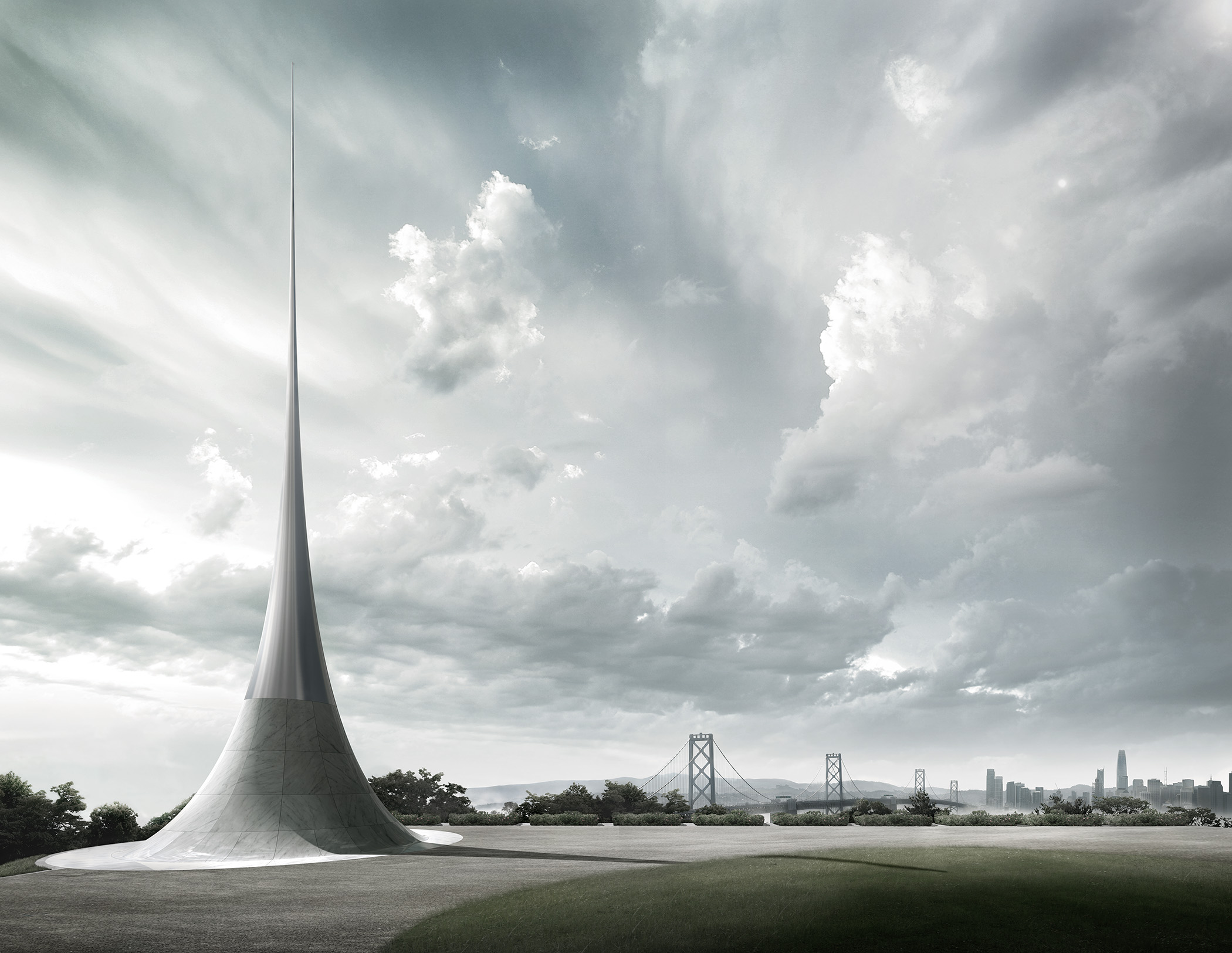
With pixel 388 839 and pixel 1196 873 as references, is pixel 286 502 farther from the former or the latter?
pixel 1196 873

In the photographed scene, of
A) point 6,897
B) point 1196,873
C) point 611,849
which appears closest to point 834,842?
point 611,849

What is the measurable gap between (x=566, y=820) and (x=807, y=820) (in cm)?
1075

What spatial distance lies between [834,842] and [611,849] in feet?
21.4

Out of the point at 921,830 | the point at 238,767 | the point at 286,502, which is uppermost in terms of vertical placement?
the point at 286,502

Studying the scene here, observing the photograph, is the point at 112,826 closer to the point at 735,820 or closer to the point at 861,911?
the point at 735,820

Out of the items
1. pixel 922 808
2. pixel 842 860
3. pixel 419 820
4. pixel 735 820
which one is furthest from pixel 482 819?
pixel 842 860

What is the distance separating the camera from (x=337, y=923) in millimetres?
12305

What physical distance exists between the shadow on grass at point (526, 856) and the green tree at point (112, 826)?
12866mm

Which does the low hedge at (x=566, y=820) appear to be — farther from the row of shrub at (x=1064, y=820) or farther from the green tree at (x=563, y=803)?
the row of shrub at (x=1064, y=820)

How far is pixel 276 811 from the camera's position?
23.5 metres

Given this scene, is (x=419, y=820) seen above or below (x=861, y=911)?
below

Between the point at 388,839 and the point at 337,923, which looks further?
the point at 388,839

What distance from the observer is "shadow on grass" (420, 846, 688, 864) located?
20688mm

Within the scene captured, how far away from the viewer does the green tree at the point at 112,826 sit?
1145 inches
